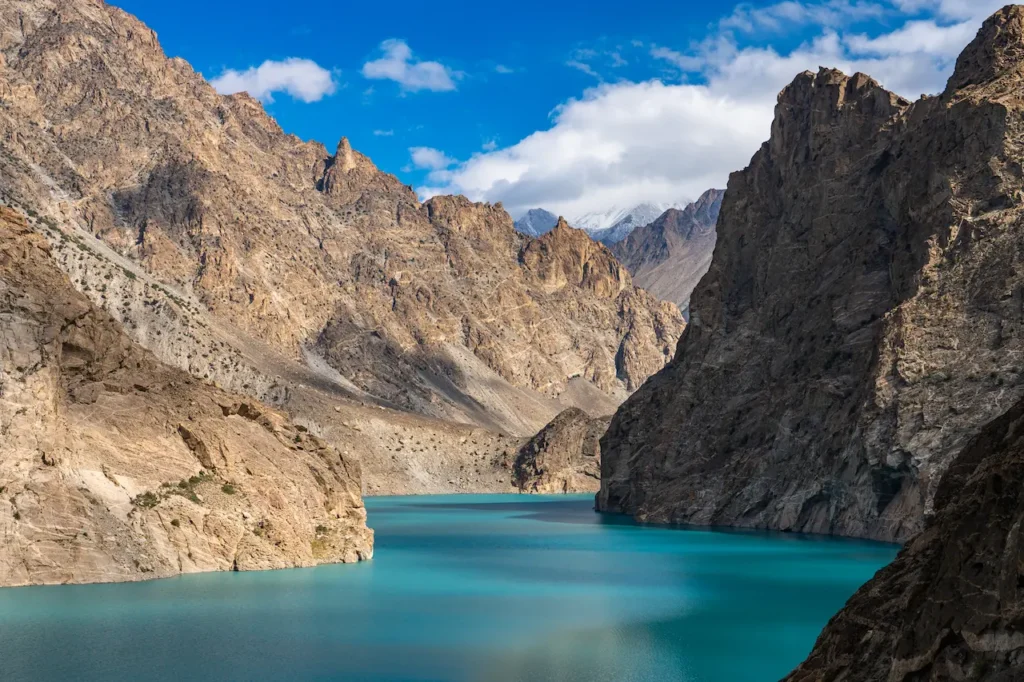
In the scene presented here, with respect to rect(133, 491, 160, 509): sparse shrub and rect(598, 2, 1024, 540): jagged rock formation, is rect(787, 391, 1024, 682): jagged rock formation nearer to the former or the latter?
rect(133, 491, 160, 509): sparse shrub

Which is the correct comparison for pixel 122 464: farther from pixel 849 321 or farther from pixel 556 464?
pixel 556 464

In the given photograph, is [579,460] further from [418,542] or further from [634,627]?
[634,627]

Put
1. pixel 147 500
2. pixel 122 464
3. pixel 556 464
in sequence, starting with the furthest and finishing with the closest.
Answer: pixel 556 464
pixel 122 464
pixel 147 500

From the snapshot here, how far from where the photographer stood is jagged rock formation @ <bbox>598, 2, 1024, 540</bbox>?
79.5 meters

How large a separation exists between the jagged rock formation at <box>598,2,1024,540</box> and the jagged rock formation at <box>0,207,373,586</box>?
125 ft

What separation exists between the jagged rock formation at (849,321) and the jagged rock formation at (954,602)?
53881 mm

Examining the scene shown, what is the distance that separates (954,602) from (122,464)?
4199cm

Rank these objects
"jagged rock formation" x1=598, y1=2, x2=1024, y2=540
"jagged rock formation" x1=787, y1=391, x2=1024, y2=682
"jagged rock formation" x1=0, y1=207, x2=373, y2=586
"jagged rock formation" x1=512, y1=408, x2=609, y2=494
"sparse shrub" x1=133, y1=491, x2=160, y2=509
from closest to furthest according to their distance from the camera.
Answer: "jagged rock formation" x1=787, y1=391, x2=1024, y2=682 < "jagged rock formation" x1=0, y1=207, x2=373, y2=586 < "sparse shrub" x1=133, y1=491, x2=160, y2=509 < "jagged rock formation" x1=598, y1=2, x2=1024, y2=540 < "jagged rock formation" x1=512, y1=408, x2=609, y2=494

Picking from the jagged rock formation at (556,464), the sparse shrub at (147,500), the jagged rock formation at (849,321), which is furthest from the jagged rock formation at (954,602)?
the jagged rock formation at (556,464)

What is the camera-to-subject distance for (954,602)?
16547mm

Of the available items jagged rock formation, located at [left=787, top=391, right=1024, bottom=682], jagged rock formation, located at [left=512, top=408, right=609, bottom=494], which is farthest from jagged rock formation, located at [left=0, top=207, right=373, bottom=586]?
jagged rock formation, located at [left=512, top=408, right=609, bottom=494]

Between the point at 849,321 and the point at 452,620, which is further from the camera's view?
the point at 849,321

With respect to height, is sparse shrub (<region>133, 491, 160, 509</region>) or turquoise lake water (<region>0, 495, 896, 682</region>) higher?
sparse shrub (<region>133, 491, 160, 509</region>)

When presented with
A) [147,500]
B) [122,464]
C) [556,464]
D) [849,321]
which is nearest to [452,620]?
[147,500]
